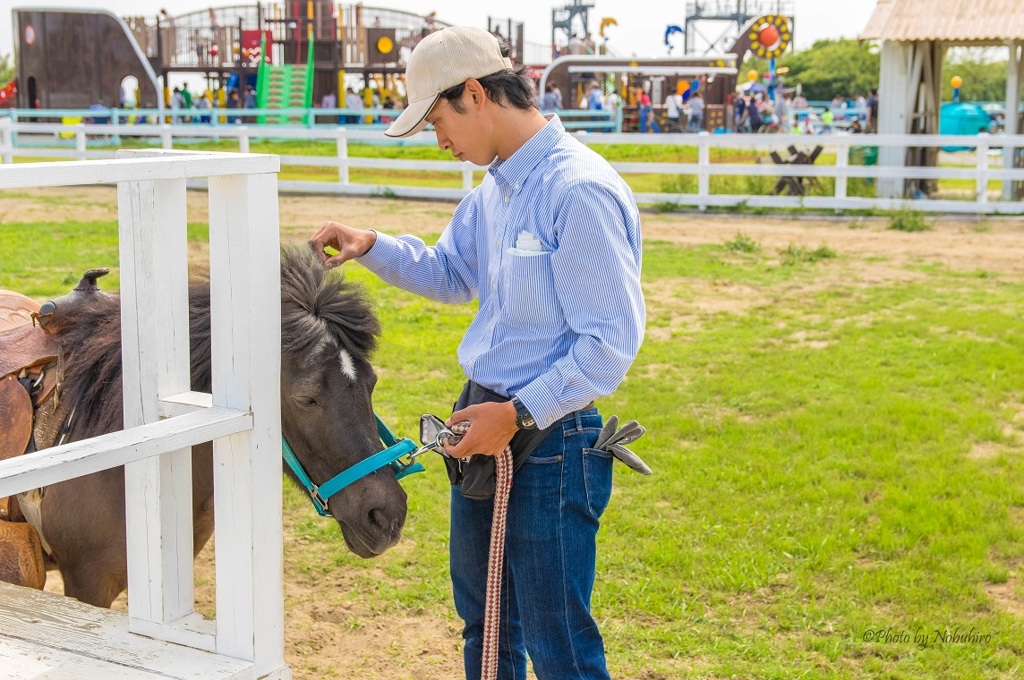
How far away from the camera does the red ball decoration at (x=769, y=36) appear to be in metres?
39.9

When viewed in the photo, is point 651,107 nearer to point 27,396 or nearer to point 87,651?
point 27,396

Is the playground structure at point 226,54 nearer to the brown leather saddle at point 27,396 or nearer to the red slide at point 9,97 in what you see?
the red slide at point 9,97

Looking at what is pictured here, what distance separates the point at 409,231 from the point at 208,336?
32.5 feet

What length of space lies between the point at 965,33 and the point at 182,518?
610 inches

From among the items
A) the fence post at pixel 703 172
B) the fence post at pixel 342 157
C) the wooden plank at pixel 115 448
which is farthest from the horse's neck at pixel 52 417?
the fence post at pixel 342 157

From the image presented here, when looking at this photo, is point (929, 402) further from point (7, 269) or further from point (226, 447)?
point (7, 269)

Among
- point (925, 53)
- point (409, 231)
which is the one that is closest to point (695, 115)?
point (925, 53)

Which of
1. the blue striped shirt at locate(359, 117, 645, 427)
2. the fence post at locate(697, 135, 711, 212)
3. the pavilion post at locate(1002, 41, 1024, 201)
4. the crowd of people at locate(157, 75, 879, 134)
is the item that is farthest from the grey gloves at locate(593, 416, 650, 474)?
the crowd of people at locate(157, 75, 879, 134)

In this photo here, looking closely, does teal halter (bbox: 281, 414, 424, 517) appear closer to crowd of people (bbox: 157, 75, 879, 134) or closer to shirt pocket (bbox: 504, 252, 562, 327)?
shirt pocket (bbox: 504, 252, 562, 327)

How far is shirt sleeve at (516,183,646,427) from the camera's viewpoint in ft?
7.13

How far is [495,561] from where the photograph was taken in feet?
7.95

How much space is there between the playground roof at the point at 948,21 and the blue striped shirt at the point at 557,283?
14.6 meters

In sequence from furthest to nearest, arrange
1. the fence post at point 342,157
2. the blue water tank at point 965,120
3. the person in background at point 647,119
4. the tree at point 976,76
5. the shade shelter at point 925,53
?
the tree at point 976,76
the blue water tank at point 965,120
the person in background at point 647,119
the fence post at point 342,157
the shade shelter at point 925,53

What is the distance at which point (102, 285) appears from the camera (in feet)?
27.0
